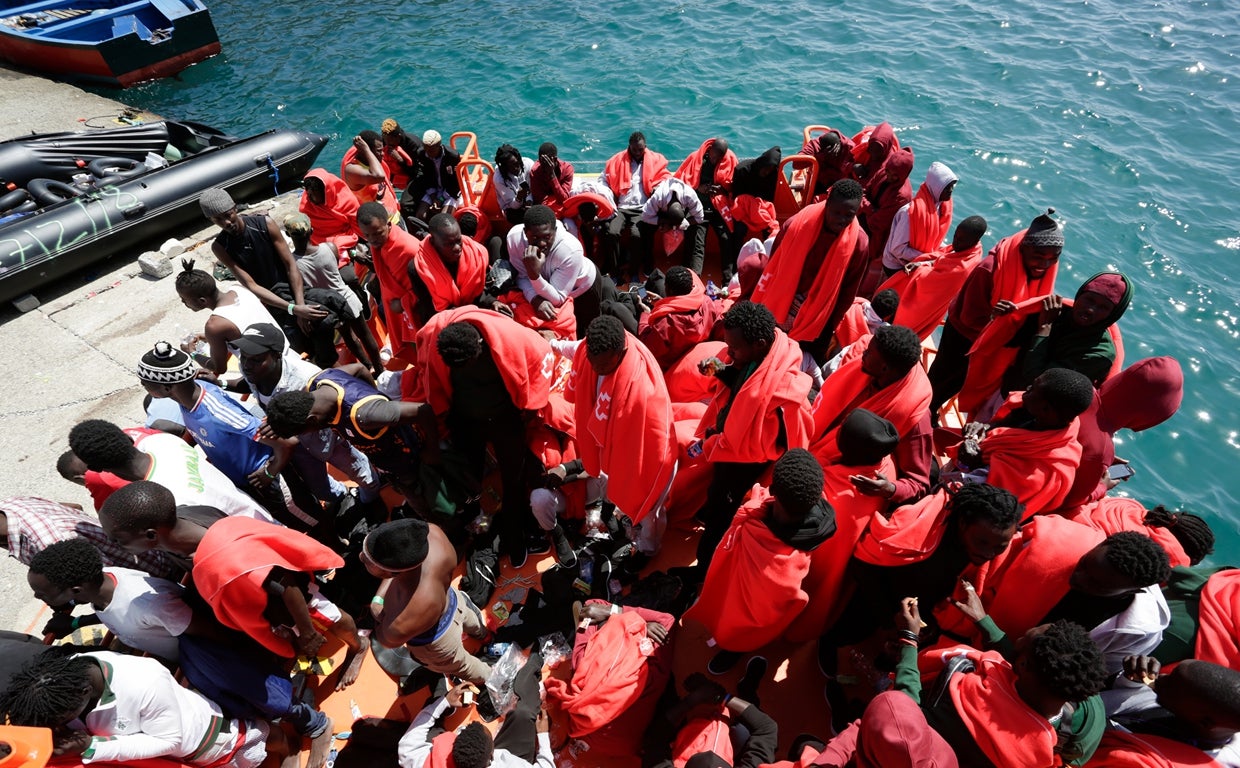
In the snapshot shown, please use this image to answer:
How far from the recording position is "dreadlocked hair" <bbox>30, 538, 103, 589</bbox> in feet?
8.36

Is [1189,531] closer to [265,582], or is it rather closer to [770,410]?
[770,410]

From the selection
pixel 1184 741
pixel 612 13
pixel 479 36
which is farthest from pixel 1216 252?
pixel 479 36

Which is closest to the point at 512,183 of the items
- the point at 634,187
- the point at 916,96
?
the point at 634,187

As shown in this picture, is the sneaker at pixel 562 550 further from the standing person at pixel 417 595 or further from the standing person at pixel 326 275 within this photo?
the standing person at pixel 326 275

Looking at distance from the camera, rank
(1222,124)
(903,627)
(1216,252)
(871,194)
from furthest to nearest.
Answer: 1. (1222,124)
2. (1216,252)
3. (871,194)
4. (903,627)

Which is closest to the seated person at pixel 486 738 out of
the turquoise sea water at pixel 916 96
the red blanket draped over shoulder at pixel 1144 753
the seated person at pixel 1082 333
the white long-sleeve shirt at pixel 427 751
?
the white long-sleeve shirt at pixel 427 751

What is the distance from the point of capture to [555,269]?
16.3 ft

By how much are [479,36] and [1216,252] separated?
14982mm

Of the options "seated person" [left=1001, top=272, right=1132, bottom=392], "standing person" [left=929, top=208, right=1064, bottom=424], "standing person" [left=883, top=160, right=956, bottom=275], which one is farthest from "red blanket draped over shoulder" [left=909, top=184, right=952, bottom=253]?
"seated person" [left=1001, top=272, right=1132, bottom=392]

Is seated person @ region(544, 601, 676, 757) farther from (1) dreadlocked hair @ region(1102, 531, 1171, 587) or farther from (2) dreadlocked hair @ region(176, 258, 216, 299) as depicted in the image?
(2) dreadlocked hair @ region(176, 258, 216, 299)

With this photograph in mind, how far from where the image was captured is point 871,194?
6367 millimetres

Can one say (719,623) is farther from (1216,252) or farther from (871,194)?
(1216,252)

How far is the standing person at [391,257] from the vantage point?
4773mm

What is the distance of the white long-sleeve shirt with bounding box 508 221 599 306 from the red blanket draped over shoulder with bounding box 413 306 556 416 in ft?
3.88
